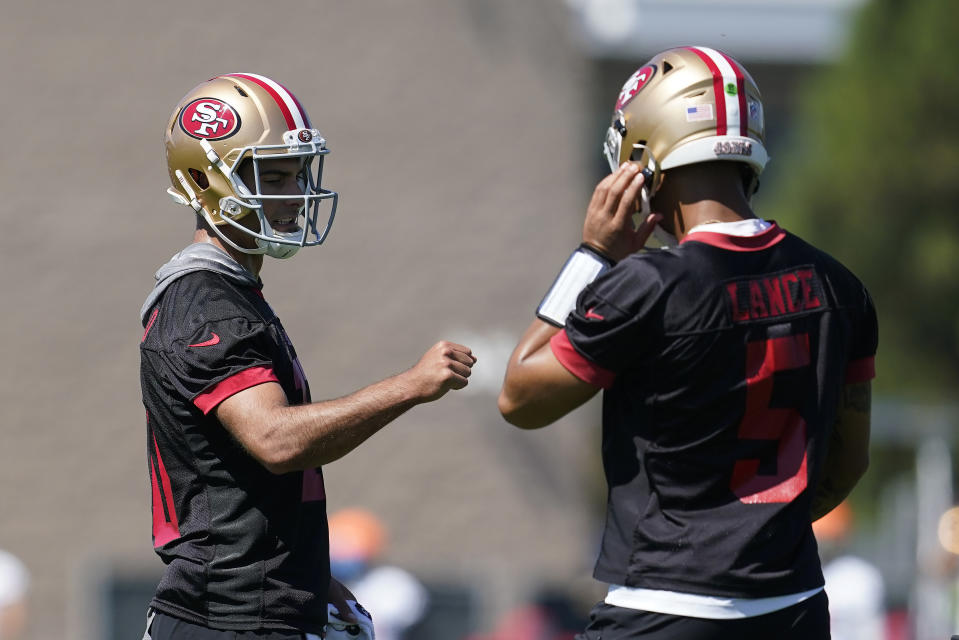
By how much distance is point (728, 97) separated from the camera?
3764mm

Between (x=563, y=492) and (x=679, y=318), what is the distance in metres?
11.5

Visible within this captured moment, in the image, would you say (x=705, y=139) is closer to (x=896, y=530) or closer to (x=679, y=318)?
(x=679, y=318)

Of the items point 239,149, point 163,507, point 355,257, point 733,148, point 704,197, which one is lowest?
point 163,507

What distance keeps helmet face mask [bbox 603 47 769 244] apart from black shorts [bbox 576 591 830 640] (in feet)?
3.63

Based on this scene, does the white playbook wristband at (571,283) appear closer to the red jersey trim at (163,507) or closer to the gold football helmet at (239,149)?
the gold football helmet at (239,149)

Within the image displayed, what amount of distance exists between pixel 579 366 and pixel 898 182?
15.1 m

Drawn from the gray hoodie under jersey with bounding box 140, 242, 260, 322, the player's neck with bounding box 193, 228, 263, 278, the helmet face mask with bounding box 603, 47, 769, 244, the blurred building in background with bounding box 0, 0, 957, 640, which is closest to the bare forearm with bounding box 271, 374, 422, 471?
the gray hoodie under jersey with bounding box 140, 242, 260, 322

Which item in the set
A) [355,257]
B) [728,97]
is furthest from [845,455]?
[355,257]

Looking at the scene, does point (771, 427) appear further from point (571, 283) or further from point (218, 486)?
point (218, 486)

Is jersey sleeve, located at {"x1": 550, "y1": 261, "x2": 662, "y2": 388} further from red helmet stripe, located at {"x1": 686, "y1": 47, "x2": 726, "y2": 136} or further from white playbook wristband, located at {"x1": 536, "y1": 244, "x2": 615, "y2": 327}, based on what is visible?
red helmet stripe, located at {"x1": 686, "y1": 47, "x2": 726, "y2": 136}

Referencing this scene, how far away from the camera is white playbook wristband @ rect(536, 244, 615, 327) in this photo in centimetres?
370

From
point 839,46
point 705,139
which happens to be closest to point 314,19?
point 839,46

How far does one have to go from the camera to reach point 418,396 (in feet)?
11.6

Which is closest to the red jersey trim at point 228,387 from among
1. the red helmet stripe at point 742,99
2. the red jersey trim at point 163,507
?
the red jersey trim at point 163,507
